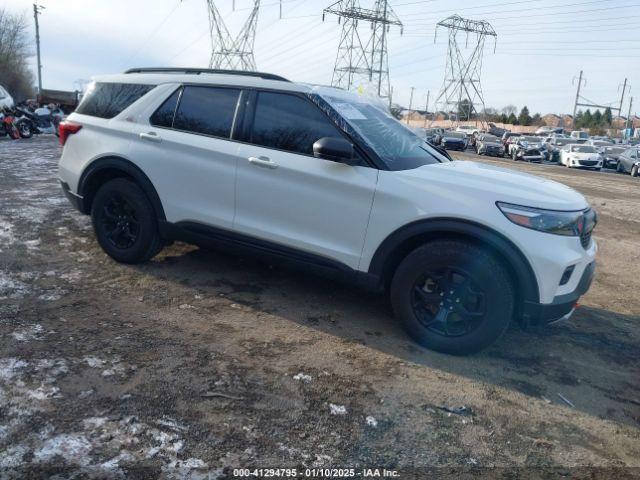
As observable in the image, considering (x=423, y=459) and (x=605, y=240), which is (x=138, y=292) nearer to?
(x=423, y=459)

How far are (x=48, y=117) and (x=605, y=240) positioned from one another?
19388mm

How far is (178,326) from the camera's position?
3.75 m

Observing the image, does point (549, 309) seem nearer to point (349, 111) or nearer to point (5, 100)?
point (349, 111)

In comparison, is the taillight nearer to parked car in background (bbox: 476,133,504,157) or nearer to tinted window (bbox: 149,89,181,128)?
tinted window (bbox: 149,89,181,128)

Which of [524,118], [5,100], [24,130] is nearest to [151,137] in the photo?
[24,130]

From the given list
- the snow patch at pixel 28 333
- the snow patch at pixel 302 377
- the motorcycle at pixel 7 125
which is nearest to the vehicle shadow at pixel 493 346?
the snow patch at pixel 302 377

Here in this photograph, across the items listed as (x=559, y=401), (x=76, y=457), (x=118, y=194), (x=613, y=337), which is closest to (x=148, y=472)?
Answer: (x=76, y=457)

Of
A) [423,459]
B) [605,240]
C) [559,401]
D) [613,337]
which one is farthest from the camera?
[605,240]

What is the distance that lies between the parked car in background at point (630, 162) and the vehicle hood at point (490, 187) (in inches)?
1052

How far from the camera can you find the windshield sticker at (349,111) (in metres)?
3.92

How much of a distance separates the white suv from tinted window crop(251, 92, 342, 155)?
0.04ft

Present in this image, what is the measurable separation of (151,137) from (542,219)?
3235 mm

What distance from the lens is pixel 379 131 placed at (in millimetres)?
4059

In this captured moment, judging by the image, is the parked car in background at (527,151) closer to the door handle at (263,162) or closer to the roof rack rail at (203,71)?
the roof rack rail at (203,71)
